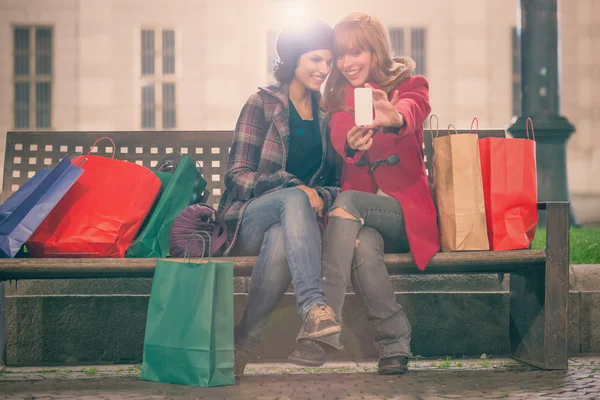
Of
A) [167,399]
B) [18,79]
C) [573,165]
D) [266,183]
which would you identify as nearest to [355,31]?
[266,183]

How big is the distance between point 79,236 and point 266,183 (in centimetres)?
85

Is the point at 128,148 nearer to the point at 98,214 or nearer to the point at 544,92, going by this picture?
the point at 98,214

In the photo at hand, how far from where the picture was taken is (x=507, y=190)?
4.15 m

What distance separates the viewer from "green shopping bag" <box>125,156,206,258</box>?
13.6 feet

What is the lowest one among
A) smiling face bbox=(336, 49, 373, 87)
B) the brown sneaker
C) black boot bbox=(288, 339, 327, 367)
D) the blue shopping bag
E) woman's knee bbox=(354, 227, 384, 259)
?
black boot bbox=(288, 339, 327, 367)

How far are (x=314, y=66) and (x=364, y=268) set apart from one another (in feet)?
3.32

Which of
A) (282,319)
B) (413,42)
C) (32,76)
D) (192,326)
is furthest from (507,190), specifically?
(32,76)

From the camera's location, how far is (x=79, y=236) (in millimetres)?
4051

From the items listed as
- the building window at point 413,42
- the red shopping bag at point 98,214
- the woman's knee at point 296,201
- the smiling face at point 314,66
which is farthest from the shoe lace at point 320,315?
the building window at point 413,42

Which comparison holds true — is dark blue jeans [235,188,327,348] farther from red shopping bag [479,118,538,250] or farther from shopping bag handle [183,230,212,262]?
red shopping bag [479,118,538,250]

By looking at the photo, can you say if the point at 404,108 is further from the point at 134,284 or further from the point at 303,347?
the point at 134,284

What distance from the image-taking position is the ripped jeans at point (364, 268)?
155 inches

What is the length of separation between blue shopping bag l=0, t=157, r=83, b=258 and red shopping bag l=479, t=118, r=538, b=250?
1.80m

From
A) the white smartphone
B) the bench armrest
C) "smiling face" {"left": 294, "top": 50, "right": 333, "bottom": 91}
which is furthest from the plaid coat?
the bench armrest
